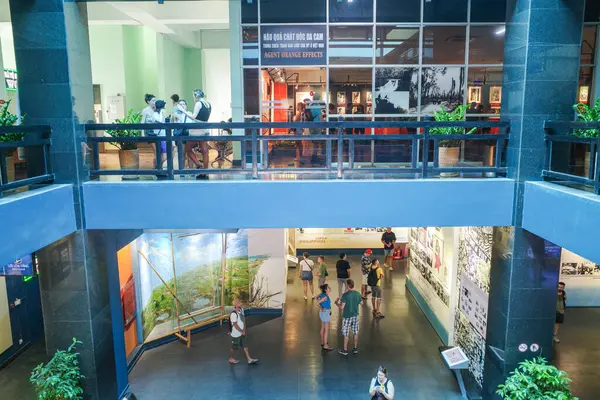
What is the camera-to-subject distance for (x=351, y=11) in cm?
1055

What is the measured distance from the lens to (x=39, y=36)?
6160 mm

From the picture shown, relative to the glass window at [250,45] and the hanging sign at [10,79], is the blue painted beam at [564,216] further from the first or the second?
the hanging sign at [10,79]

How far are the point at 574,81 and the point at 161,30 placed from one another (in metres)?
12.6

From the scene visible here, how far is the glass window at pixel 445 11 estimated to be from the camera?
10.5 meters

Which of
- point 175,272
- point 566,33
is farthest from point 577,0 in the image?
point 175,272

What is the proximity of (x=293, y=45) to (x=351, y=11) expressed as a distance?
1.52m

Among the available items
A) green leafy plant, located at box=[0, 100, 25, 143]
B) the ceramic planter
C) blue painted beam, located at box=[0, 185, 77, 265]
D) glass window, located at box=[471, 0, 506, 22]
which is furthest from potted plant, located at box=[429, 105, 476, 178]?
green leafy plant, located at box=[0, 100, 25, 143]

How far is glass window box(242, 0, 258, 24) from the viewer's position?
410 inches

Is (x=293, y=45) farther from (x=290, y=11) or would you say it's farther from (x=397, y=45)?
(x=397, y=45)

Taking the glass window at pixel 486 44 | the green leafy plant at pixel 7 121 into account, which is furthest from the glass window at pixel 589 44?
the green leafy plant at pixel 7 121

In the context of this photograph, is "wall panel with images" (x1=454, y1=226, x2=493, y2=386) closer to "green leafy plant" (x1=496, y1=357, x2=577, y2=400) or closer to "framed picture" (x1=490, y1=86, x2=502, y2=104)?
"green leafy plant" (x1=496, y1=357, x2=577, y2=400)

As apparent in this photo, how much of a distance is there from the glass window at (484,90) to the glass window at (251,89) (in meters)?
4.98

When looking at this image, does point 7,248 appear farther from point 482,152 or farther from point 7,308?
point 482,152

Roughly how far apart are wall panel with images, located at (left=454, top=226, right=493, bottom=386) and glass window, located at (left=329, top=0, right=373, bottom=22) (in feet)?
17.4
